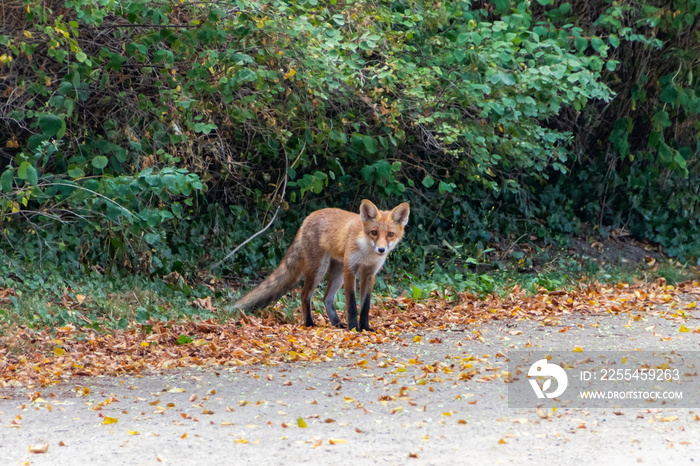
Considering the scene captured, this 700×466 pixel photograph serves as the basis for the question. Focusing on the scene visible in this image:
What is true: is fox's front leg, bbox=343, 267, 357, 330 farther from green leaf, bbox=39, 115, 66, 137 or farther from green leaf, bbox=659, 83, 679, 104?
green leaf, bbox=659, 83, 679, 104

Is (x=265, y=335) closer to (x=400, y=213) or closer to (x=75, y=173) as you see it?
(x=400, y=213)

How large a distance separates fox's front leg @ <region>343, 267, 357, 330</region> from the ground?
39cm

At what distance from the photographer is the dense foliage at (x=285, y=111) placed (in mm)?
7574

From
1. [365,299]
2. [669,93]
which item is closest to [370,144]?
[365,299]

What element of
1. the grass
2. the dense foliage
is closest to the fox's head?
the dense foliage

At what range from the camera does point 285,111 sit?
9.06 meters

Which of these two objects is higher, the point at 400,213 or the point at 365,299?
the point at 400,213

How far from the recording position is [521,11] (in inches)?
381

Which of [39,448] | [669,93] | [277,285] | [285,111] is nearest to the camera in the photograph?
[39,448]

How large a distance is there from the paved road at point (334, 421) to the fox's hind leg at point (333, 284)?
5.58 ft

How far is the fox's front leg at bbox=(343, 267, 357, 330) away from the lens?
306 inches

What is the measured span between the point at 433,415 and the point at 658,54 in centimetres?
953

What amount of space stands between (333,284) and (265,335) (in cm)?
118

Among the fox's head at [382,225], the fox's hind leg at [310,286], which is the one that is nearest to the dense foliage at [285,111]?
the fox's hind leg at [310,286]
